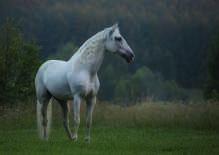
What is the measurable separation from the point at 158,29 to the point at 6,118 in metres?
49.0

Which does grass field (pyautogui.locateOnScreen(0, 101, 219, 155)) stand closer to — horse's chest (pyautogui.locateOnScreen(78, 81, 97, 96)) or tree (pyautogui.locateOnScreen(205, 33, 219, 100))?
horse's chest (pyautogui.locateOnScreen(78, 81, 97, 96))

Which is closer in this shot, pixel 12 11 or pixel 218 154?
pixel 218 154

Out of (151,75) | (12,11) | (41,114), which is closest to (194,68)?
(151,75)

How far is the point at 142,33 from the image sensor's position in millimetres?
67562

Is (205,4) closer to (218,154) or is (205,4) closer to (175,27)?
(175,27)

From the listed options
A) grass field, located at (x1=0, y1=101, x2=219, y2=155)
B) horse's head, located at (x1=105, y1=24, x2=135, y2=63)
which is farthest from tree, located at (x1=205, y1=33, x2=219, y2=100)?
horse's head, located at (x1=105, y1=24, x2=135, y2=63)

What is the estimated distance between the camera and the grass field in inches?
451

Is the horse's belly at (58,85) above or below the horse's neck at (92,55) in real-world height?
below

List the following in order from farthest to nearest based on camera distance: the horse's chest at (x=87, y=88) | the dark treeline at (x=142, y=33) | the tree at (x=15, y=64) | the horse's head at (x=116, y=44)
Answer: the dark treeline at (x=142, y=33) < the tree at (x=15, y=64) < the horse's head at (x=116, y=44) < the horse's chest at (x=87, y=88)

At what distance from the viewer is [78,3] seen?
232ft

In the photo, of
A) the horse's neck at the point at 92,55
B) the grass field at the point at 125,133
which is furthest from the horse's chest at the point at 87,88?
the grass field at the point at 125,133

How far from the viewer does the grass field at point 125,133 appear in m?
11.4

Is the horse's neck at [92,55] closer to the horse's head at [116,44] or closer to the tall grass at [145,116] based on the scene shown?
the horse's head at [116,44]

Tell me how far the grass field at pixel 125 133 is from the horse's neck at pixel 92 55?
1.63 m
